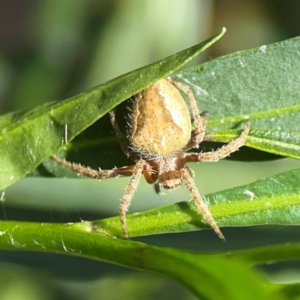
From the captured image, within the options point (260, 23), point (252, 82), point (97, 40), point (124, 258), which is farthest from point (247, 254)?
point (260, 23)

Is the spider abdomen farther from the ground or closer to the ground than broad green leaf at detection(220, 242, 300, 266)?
farther from the ground

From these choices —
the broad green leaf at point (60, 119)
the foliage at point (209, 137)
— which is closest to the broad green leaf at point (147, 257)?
the foliage at point (209, 137)

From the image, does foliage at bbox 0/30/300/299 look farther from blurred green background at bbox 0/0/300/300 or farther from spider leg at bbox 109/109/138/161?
blurred green background at bbox 0/0/300/300

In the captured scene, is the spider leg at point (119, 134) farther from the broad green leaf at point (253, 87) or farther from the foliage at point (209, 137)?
the broad green leaf at point (253, 87)

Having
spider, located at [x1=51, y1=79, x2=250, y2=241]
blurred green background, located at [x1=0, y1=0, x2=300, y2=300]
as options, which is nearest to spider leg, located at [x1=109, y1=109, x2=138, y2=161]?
spider, located at [x1=51, y1=79, x2=250, y2=241]

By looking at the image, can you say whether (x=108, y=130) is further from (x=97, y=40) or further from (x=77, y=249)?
(x=97, y=40)
